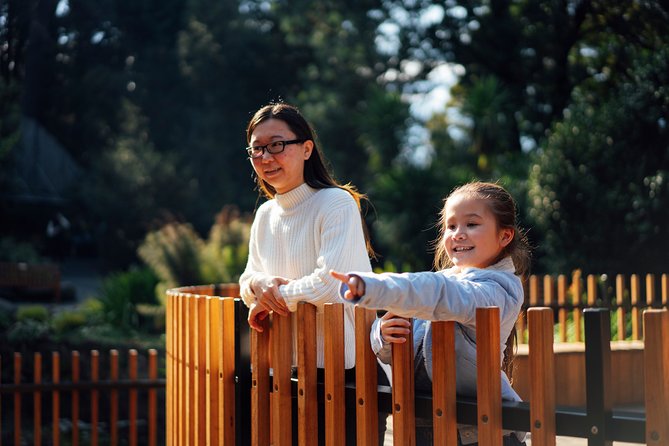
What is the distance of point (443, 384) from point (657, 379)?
25.1 inches

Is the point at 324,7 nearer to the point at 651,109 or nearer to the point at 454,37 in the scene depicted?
the point at 454,37

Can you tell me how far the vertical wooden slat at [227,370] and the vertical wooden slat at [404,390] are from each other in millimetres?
1119

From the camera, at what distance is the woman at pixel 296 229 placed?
11.2 ft

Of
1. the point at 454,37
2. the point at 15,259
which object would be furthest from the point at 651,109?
the point at 15,259

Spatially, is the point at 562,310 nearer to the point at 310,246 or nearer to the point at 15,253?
the point at 310,246

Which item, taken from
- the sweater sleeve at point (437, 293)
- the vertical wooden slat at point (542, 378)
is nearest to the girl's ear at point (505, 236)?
the sweater sleeve at point (437, 293)

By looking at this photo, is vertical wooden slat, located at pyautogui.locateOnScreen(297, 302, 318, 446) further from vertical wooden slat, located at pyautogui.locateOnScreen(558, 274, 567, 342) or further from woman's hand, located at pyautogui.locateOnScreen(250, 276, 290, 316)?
vertical wooden slat, located at pyautogui.locateOnScreen(558, 274, 567, 342)

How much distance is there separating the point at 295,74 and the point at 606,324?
4002 centimetres

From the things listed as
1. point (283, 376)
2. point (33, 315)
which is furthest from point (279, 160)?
point (33, 315)

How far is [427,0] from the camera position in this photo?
2942 cm

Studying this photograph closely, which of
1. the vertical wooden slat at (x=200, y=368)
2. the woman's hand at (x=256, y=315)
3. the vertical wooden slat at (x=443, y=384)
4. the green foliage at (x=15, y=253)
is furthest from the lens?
the green foliage at (x=15, y=253)

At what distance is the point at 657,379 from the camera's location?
2.38 metres

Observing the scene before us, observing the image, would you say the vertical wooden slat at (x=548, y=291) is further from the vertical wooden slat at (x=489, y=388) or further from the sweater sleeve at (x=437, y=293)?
the vertical wooden slat at (x=489, y=388)

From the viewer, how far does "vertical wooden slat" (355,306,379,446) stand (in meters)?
3.05
